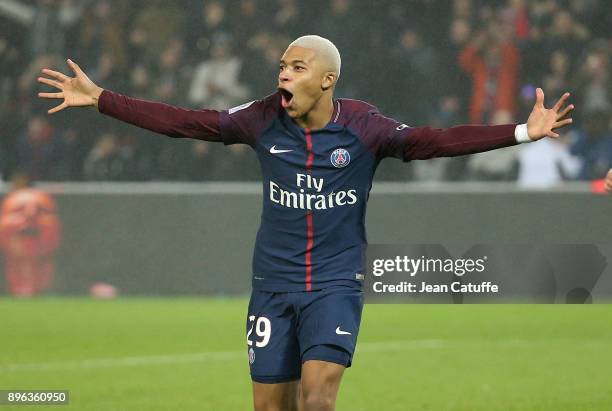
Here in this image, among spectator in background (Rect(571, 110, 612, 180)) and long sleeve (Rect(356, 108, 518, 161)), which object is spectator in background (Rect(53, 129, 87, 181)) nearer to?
spectator in background (Rect(571, 110, 612, 180))

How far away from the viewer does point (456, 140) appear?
643cm

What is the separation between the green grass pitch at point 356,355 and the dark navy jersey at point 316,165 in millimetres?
3075

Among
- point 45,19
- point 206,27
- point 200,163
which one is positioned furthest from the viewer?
point 45,19

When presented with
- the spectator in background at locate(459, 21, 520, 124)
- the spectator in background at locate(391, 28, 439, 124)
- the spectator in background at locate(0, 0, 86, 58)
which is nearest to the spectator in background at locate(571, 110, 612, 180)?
the spectator in background at locate(459, 21, 520, 124)

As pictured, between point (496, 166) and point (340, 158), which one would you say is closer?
point (340, 158)

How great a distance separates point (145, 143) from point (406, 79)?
134 inches

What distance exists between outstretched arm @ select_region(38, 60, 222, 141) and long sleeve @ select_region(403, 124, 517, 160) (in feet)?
3.18

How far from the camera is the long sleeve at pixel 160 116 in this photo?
6613mm

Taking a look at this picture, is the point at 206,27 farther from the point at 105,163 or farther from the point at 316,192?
the point at 316,192

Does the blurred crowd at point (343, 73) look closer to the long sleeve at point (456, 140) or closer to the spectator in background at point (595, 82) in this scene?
the spectator in background at point (595, 82)

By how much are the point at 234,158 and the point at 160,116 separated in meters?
10.3

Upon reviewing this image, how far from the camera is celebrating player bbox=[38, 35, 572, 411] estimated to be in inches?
250

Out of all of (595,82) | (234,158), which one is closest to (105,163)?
(234,158)

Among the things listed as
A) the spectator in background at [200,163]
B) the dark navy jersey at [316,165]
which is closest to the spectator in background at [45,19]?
the spectator in background at [200,163]
